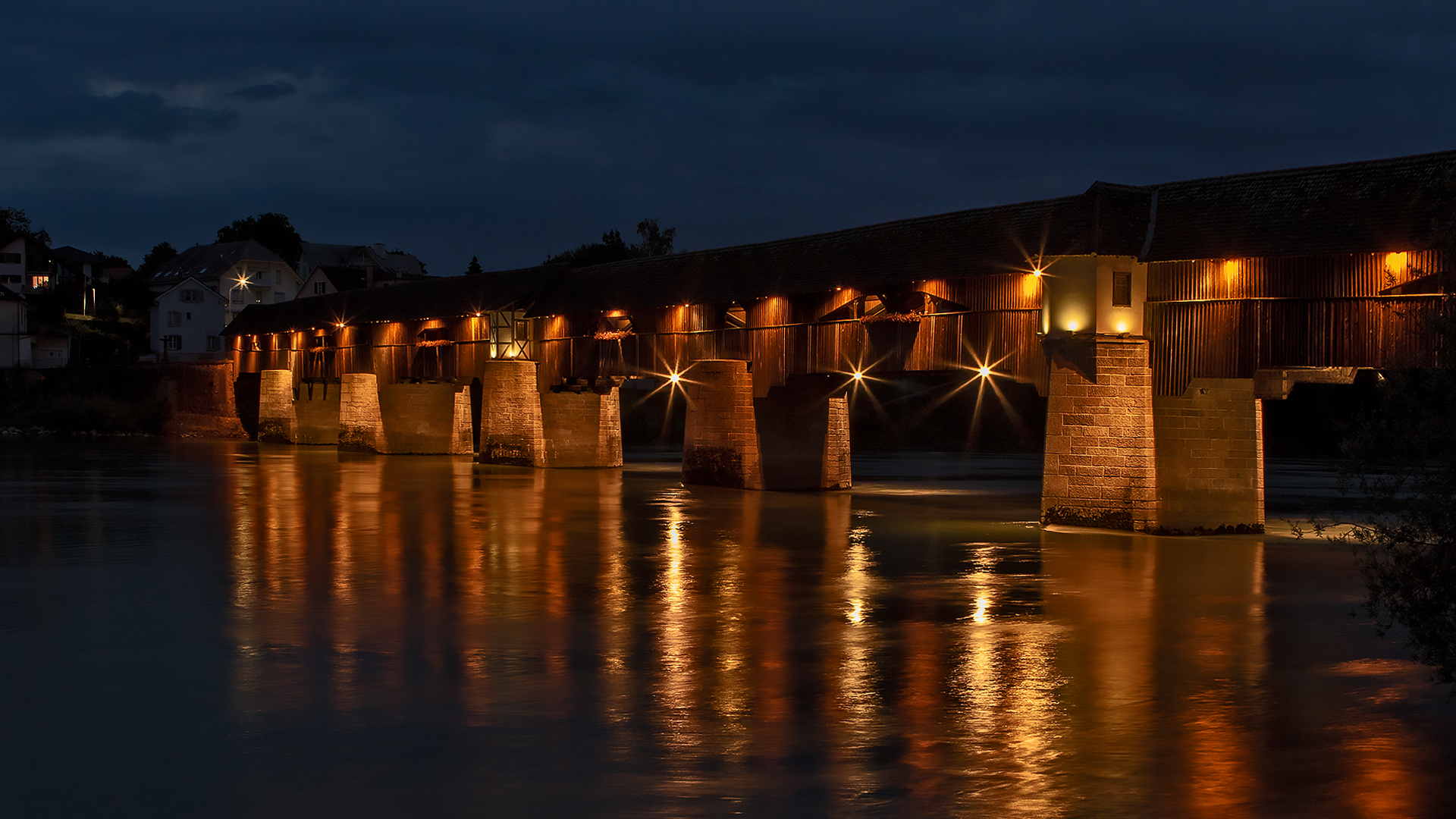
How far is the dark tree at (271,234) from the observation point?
4279 inches

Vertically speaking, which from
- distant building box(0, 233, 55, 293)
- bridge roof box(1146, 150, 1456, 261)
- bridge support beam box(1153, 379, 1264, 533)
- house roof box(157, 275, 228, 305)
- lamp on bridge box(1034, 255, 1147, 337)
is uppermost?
distant building box(0, 233, 55, 293)

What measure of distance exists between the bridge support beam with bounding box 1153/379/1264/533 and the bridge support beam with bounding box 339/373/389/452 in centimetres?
3721

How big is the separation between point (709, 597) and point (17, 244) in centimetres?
8930

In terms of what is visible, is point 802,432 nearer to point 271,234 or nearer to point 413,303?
point 413,303

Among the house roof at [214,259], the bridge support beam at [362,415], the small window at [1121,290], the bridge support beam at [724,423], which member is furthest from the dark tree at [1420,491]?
the house roof at [214,259]

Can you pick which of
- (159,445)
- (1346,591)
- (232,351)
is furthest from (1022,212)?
(232,351)

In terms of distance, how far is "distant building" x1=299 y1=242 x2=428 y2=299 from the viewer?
3625 inches

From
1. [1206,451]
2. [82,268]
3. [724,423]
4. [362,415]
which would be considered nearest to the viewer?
[1206,451]

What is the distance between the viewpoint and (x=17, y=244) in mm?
91938

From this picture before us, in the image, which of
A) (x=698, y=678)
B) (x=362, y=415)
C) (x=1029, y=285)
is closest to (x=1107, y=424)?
(x=1029, y=285)

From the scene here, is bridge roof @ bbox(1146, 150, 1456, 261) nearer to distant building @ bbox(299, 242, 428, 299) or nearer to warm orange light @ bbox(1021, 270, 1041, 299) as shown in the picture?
warm orange light @ bbox(1021, 270, 1041, 299)

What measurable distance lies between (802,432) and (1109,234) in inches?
494

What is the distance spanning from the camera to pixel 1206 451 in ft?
77.2

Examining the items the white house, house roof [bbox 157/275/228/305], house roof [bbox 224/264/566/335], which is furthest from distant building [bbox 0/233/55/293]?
house roof [bbox 224/264/566/335]
